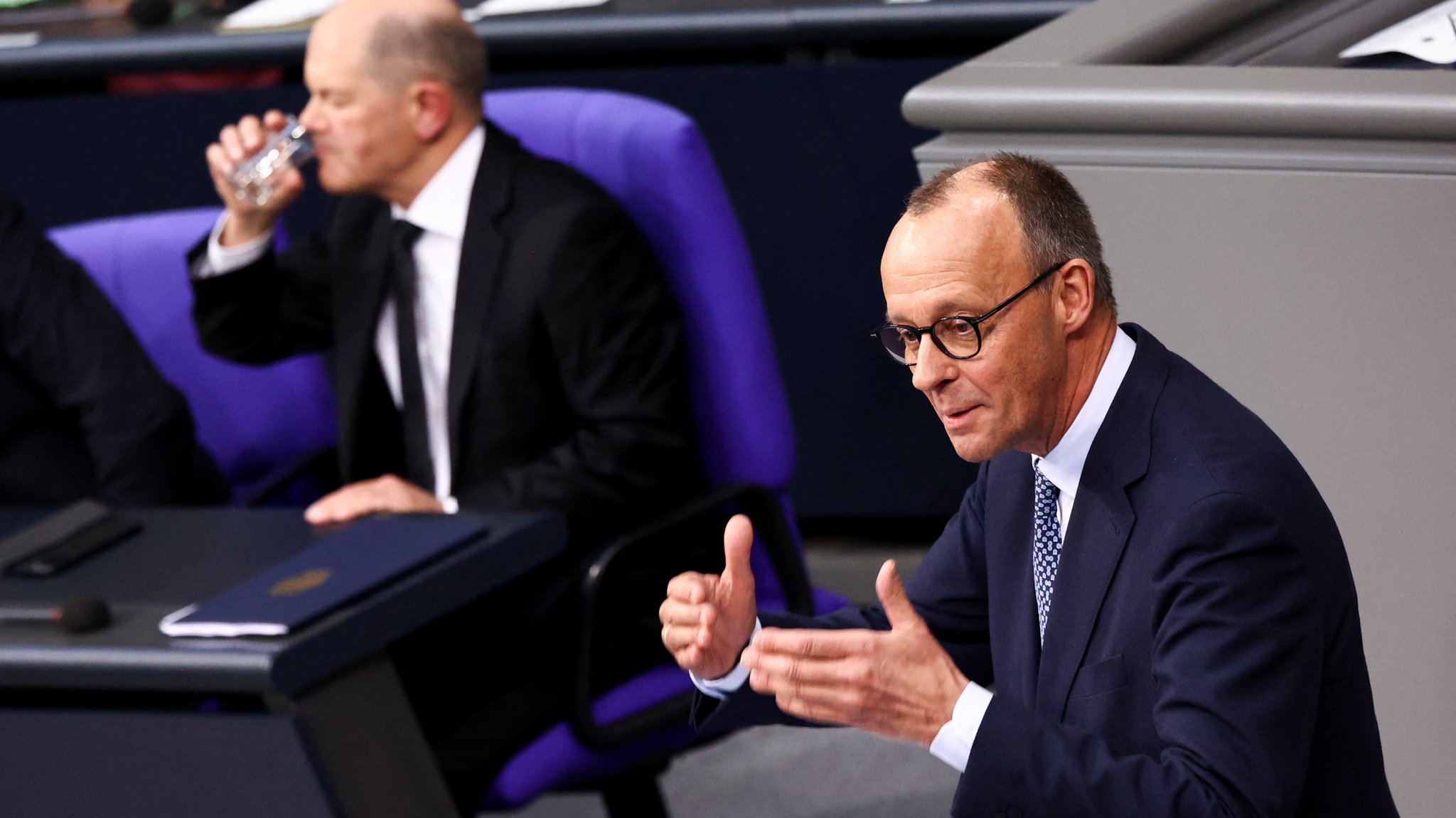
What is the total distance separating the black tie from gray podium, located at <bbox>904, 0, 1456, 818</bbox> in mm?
896

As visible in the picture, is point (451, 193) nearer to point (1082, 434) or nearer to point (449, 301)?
point (449, 301)

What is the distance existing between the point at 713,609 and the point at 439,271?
1.18 meters

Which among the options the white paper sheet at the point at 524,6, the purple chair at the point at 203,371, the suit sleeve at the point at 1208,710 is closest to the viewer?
the suit sleeve at the point at 1208,710

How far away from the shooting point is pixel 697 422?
7.00 ft

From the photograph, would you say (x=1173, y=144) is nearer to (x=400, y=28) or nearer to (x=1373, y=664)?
(x=1373, y=664)

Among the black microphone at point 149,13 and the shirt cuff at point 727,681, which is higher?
the black microphone at point 149,13

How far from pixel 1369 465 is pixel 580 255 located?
0.96 meters

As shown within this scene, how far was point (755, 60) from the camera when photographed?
308 centimetres

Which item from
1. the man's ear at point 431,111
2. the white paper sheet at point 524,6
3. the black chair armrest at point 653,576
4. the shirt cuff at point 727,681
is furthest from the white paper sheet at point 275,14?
the shirt cuff at point 727,681

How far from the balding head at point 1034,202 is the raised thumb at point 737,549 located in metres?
0.24

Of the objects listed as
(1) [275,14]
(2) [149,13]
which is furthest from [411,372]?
(2) [149,13]

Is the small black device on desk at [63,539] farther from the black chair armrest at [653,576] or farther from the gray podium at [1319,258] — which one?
the gray podium at [1319,258]

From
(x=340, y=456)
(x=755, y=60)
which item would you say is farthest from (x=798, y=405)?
(x=340, y=456)

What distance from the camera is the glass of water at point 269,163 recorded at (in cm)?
235
